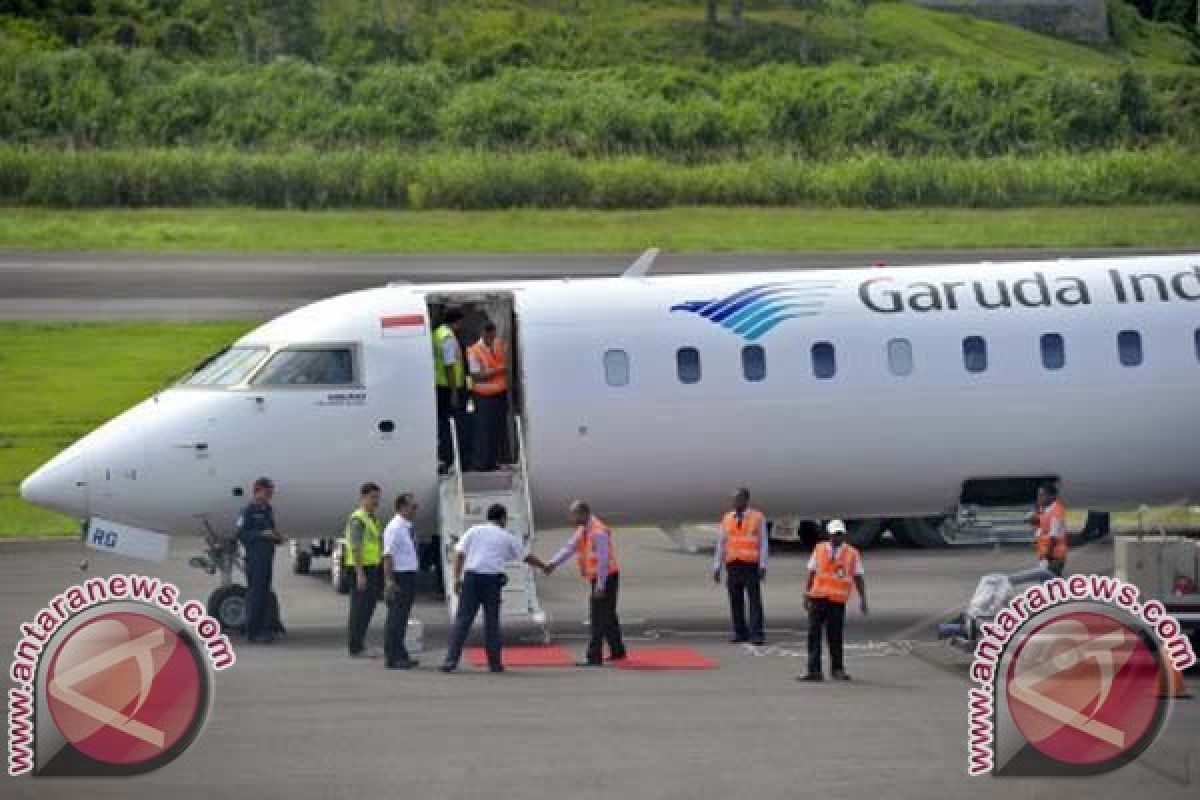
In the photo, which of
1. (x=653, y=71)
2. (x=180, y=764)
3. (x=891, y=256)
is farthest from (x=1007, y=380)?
(x=653, y=71)

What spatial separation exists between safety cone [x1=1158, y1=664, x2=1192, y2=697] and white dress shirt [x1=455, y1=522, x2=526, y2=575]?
649 centimetres

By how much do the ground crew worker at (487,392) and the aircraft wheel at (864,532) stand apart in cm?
707

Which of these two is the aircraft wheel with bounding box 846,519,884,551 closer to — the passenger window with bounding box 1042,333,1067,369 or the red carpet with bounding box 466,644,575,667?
the passenger window with bounding box 1042,333,1067,369

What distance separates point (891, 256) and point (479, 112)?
19.3 meters

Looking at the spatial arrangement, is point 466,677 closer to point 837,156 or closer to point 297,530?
point 297,530

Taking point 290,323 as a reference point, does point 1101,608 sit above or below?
below

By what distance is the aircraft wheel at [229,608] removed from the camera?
26.7 m

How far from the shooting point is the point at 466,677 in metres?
23.8

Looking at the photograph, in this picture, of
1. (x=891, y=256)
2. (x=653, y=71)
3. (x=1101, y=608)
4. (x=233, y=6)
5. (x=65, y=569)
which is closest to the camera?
(x=1101, y=608)

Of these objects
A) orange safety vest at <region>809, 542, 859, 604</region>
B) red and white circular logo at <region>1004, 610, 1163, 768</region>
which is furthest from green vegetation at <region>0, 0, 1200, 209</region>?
red and white circular logo at <region>1004, 610, 1163, 768</region>

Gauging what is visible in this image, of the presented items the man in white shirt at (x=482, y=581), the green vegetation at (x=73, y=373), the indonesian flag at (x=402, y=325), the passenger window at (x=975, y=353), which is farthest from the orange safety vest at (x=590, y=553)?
the green vegetation at (x=73, y=373)

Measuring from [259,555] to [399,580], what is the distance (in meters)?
2.06

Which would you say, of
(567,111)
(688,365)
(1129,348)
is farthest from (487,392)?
(567,111)

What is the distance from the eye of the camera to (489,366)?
27766 mm
